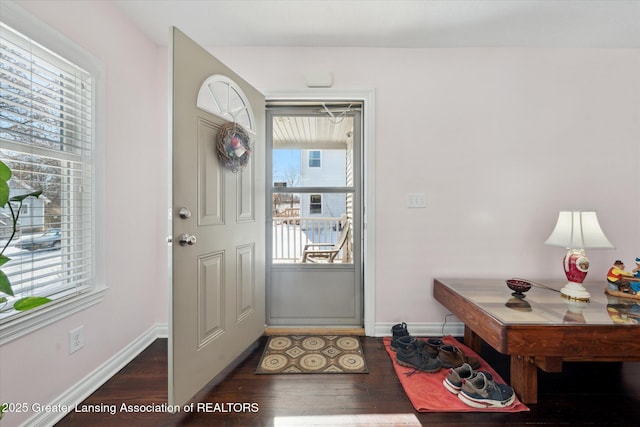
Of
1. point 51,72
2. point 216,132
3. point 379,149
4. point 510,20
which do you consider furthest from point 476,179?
point 51,72

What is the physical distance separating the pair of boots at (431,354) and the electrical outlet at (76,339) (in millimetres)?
1960

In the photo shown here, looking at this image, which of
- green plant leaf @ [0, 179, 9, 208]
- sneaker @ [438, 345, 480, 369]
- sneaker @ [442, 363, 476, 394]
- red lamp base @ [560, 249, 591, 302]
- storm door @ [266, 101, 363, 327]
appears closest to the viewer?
green plant leaf @ [0, 179, 9, 208]

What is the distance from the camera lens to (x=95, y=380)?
1.65 meters

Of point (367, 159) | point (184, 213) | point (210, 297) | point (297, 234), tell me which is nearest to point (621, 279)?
point (367, 159)

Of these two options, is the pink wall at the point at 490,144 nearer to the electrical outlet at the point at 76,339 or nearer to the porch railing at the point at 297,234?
the porch railing at the point at 297,234

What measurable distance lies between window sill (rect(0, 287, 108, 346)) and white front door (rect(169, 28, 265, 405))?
0.58 m

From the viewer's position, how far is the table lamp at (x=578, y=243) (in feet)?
5.64

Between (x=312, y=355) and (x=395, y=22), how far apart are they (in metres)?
2.49

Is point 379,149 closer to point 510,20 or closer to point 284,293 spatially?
point 510,20

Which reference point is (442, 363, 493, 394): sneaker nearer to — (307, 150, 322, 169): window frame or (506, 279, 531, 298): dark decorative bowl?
(506, 279, 531, 298): dark decorative bowl

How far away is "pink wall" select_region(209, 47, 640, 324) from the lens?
2266 mm

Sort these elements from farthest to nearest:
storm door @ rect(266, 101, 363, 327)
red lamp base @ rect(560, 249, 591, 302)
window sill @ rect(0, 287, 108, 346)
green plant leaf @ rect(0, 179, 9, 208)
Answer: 1. storm door @ rect(266, 101, 363, 327)
2. red lamp base @ rect(560, 249, 591, 302)
3. window sill @ rect(0, 287, 108, 346)
4. green plant leaf @ rect(0, 179, 9, 208)

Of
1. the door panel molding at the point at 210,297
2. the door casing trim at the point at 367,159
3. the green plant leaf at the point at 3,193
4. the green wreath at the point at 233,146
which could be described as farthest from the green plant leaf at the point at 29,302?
the door casing trim at the point at 367,159

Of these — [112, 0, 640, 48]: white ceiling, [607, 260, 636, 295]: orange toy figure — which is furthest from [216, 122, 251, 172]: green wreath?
[607, 260, 636, 295]: orange toy figure
